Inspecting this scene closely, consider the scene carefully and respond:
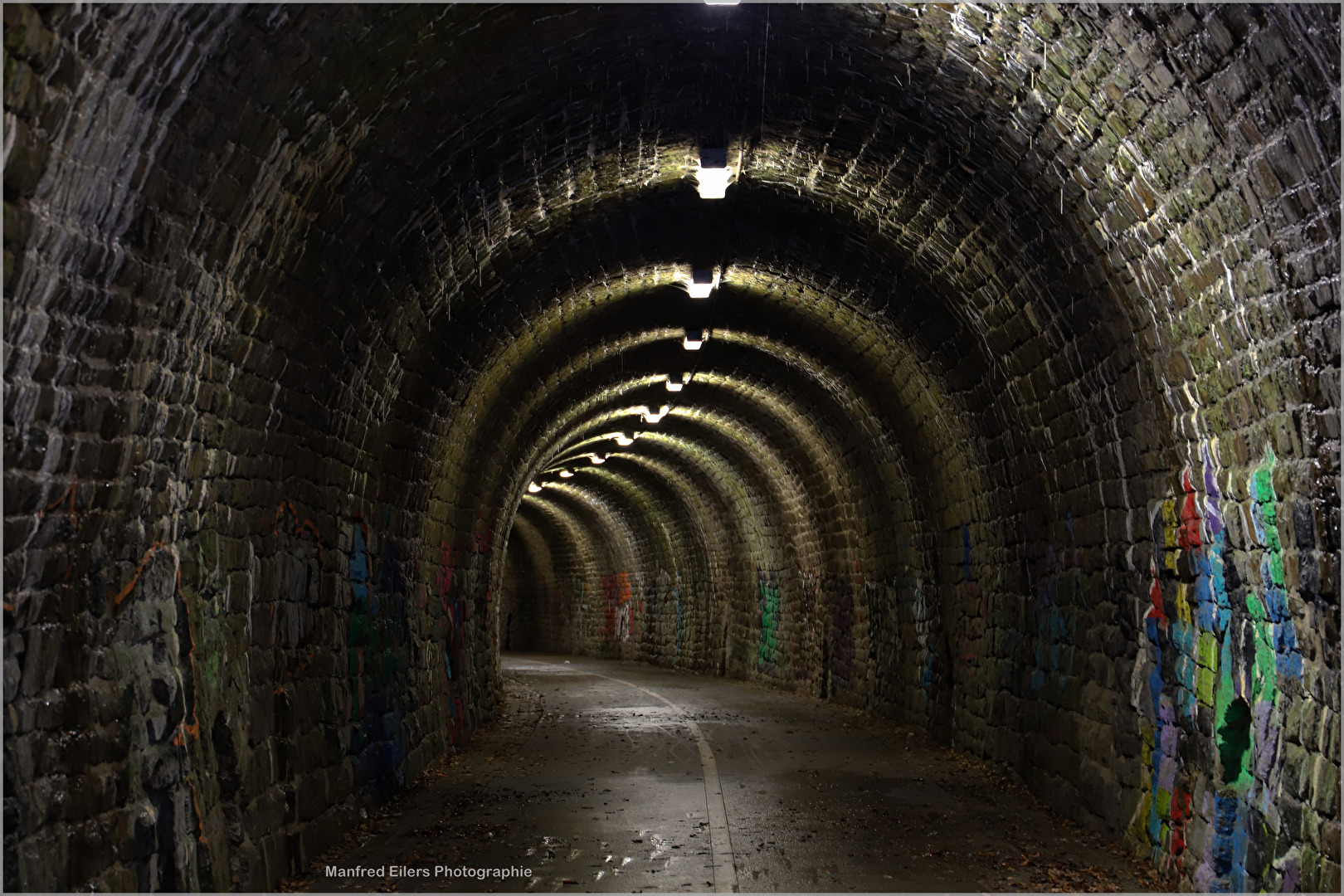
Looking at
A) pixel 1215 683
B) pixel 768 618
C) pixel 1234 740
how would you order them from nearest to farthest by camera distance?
pixel 1234 740 → pixel 1215 683 → pixel 768 618

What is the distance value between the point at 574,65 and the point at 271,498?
3.29 m

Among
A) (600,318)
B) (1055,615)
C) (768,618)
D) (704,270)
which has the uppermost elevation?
(704,270)

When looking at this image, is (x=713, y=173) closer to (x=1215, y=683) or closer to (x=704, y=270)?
(x=704, y=270)

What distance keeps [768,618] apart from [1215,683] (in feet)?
54.3

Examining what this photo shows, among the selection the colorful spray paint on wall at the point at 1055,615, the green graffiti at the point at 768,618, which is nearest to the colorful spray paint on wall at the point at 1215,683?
the colorful spray paint on wall at the point at 1055,615

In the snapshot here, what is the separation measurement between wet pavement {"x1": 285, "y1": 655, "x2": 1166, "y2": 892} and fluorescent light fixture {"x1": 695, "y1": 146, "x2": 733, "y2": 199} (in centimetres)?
490

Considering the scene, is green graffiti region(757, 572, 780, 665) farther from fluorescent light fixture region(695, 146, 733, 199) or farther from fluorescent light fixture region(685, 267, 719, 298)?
fluorescent light fixture region(695, 146, 733, 199)

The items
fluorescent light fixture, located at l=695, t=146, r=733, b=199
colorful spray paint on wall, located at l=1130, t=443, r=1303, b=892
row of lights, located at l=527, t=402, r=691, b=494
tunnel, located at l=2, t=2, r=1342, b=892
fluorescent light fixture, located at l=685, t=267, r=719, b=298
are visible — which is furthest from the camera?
row of lights, located at l=527, t=402, r=691, b=494

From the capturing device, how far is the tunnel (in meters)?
5.20

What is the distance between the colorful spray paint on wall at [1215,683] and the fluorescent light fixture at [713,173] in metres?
3.98

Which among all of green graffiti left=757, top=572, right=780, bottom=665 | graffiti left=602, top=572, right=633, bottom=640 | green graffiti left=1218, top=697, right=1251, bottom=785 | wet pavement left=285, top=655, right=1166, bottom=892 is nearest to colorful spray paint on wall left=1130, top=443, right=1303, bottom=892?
green graffiti left=1218, top=697, right=1251, bottom=785

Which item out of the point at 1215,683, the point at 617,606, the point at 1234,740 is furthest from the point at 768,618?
the point at 1234,740

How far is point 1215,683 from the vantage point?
25.2 feet

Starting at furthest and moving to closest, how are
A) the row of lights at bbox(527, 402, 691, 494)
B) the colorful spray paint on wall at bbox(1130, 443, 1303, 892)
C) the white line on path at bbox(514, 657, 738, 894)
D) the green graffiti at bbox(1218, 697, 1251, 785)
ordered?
1. the row of lights at bbox(527, 402, 691, 494)
2. the white line on path at bbox(514, 657, 738, 894)
3. the green graffiti at bbox(1218, 697, 1251, 785)
4. the colorful spray paint on wall at bbox(1130, 443, 1303, 892)
